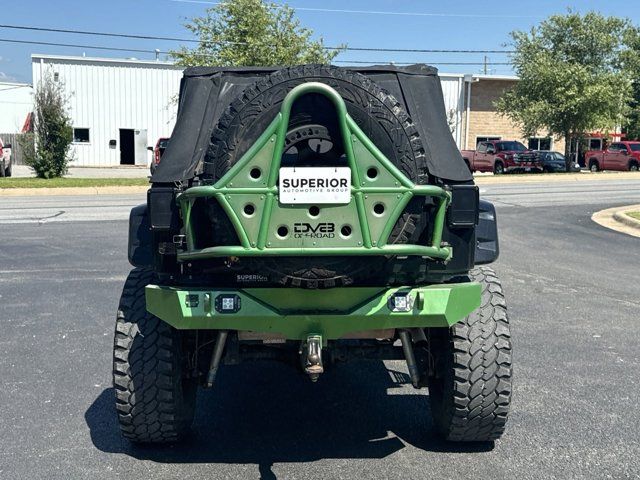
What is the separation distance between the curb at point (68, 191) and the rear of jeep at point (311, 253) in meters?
19.9

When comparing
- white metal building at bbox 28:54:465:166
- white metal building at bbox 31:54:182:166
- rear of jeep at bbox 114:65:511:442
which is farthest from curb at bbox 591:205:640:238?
white metal building at bbox 31:54:182:166

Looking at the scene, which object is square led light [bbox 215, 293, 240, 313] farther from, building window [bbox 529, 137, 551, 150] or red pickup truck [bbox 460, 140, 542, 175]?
building window [bbox 529, 137, 551, 150]

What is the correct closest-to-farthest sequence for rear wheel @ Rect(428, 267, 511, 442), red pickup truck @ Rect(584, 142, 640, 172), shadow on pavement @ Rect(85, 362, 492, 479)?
rear wheel @ Rect(428, 267, 511, 442), shadow on pavement @ Rect(85, 362, 492, 479), red pickup truck @ Rect(584, 142, 640, 172)

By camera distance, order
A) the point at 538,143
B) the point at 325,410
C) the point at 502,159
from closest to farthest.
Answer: the point at 325,410, the point at 502,159, the point at 538,143

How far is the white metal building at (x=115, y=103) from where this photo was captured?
4397 cm

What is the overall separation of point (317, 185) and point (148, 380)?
1.44 meters

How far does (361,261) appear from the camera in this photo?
11.2 feet

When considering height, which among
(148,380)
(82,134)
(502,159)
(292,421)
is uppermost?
(82,134)

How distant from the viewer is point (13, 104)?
5612 cm

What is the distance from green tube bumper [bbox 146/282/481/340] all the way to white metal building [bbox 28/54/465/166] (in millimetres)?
41644

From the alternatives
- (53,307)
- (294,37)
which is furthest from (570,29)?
(53,307)

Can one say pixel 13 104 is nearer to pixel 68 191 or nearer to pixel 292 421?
pixel 68 191

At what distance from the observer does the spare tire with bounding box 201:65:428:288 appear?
3.39 m

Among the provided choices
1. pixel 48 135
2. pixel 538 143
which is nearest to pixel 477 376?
pixel 48 135
